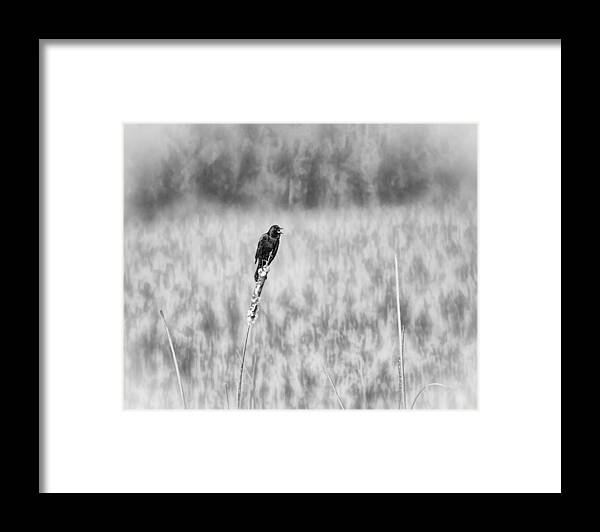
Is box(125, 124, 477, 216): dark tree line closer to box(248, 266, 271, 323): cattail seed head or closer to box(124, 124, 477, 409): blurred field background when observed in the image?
box(124, 124, 477, 409): blurred field background

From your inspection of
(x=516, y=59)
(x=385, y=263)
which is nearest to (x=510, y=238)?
(x=385, y=263)

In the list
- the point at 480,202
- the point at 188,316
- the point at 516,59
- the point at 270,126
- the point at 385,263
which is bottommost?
the point at 188,316

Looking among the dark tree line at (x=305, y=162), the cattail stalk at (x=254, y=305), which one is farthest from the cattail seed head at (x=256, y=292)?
the dark tree line at (x=305, y=162)

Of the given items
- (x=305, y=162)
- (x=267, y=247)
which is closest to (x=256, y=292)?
(x=267, y=247)

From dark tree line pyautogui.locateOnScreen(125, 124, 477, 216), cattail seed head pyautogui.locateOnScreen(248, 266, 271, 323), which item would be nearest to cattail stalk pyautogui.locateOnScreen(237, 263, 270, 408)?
cattail seed head pyautogui.locateOnScreen(248, 266, 271, 323)

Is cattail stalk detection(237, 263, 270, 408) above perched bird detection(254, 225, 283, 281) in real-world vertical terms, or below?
below

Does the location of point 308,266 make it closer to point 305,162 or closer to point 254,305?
point 254,305
